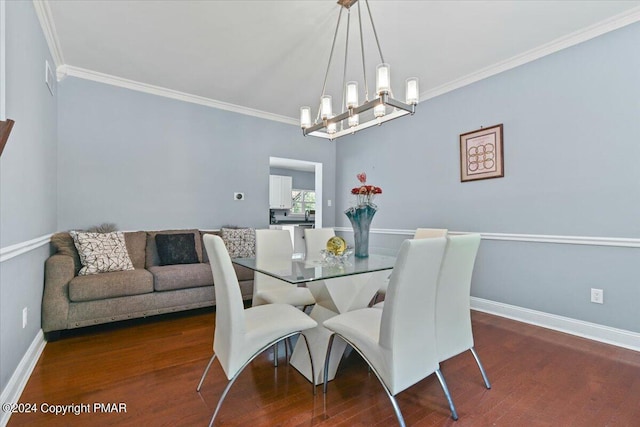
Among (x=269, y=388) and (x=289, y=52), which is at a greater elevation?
(x=289, y=52)

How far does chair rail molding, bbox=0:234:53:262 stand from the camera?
5.33ft

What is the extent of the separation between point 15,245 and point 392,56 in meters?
3.25

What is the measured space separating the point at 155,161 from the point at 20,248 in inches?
83.8

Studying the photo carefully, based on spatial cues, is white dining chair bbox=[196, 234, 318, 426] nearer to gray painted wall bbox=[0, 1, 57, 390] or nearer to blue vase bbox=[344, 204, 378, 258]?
blue vase bbox=[344, 204, 378, 258]

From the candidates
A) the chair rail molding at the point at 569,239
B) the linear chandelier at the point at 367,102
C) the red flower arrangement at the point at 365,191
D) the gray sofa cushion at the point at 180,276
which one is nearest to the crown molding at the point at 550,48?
the linear chandelier at the point at 367,102

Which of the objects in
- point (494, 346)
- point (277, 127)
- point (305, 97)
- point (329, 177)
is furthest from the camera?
point (329, 177)

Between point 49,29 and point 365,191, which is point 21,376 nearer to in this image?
point 365,191

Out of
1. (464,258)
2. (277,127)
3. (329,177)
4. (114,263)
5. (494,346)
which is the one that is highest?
(277,127)

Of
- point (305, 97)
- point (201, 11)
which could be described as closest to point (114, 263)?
point (201, 11)

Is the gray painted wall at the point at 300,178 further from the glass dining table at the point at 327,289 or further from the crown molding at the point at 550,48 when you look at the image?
the glass dining table at the point at 327,289

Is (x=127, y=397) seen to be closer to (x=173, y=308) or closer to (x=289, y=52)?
(x=173, y=308)

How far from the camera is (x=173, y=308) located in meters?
3.10

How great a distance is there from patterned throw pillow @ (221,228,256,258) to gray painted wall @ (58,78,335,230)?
0.47 metres

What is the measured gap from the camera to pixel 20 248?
1.89 meters
